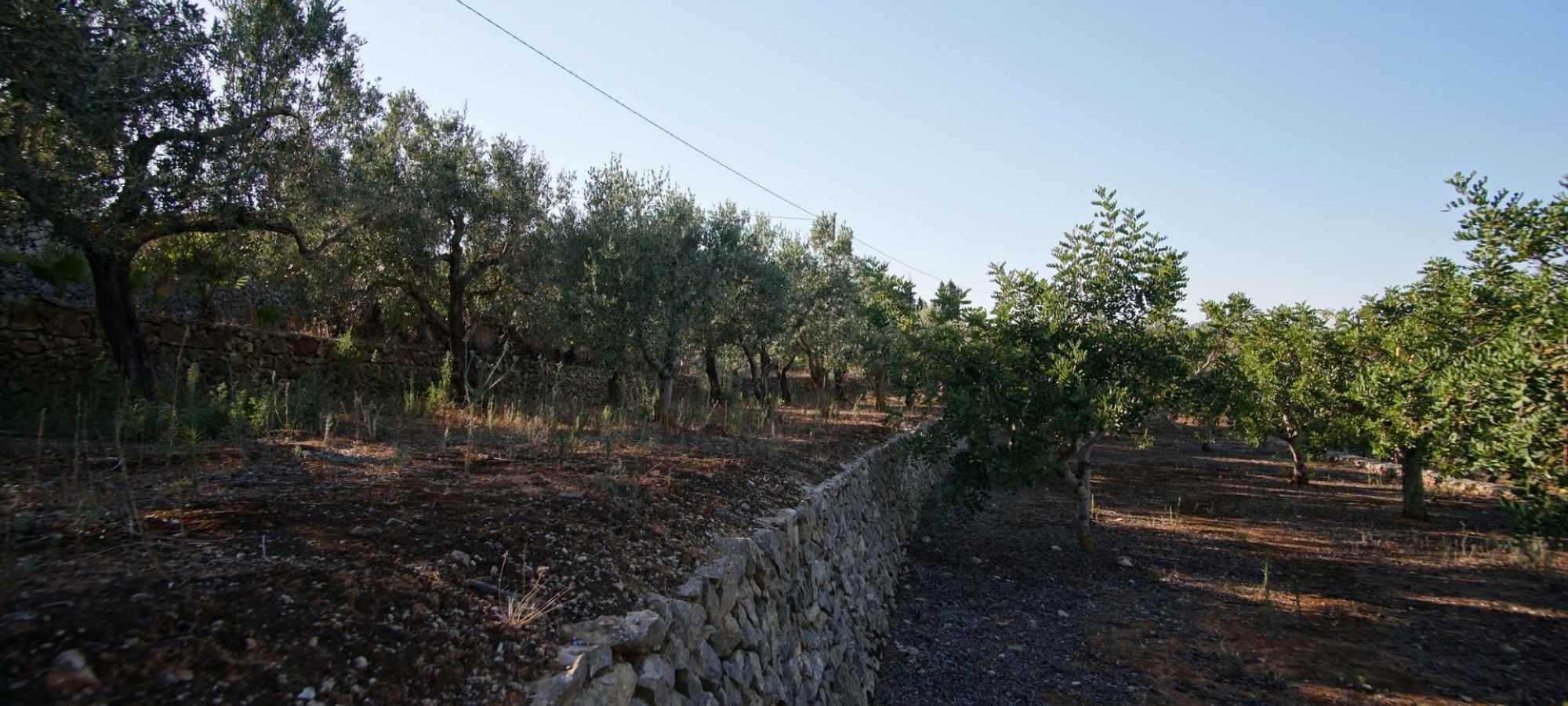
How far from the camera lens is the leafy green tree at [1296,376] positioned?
1481 cm

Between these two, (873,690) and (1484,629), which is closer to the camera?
(873,690)

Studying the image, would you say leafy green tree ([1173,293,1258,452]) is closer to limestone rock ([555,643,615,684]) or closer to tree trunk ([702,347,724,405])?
limestone rock ([555,643,615,684])

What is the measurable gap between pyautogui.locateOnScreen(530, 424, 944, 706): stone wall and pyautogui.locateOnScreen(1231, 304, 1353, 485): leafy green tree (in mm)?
8929

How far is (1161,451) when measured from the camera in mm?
26109

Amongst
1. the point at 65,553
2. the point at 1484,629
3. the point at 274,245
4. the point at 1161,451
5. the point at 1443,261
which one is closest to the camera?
the point at 65,553

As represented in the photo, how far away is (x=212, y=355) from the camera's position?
11922 mm

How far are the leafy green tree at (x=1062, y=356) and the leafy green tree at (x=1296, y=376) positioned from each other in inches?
180

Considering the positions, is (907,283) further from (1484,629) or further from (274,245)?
(274,245)

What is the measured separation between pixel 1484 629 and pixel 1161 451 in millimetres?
18940

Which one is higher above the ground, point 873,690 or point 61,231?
point 61,231

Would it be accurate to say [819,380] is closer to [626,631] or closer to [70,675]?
[626,631]

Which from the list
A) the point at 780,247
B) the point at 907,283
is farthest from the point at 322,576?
the point at 780,247

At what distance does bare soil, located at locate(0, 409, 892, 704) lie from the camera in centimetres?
260

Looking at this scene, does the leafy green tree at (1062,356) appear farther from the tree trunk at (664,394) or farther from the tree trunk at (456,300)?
the tree trunk at (456,300)
